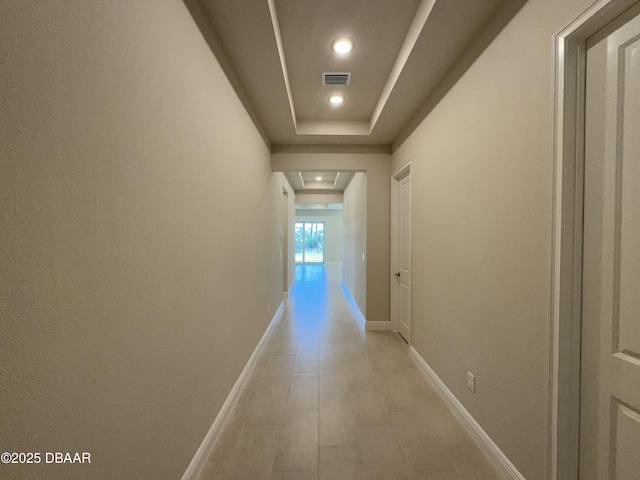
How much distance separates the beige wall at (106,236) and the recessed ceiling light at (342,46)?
3.29 feet

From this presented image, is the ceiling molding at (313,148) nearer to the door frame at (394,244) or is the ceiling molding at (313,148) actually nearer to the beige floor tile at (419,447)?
the door frame at (394,244)

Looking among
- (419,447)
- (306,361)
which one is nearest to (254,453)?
(419,447)

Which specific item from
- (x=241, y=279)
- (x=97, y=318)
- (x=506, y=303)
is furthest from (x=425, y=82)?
(x=97, y=318)

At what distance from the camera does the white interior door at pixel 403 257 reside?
342cm

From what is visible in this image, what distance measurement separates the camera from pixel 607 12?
1009 millimetres

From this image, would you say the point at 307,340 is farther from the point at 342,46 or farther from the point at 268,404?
the point at 342,46

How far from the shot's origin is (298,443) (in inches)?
68.0

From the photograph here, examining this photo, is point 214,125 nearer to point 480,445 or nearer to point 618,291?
point 618,291

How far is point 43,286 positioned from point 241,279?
5.66 ft

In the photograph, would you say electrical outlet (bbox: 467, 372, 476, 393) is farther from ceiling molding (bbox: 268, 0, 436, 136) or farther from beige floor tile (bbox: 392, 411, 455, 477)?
ceiling molding (bbox: 268, 0, 436, 136)

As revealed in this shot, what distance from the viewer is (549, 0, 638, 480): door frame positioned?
3.75 ft

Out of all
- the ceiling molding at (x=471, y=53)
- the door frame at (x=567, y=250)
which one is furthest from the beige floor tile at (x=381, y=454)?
the ceiling molding at (x=471, y=53)

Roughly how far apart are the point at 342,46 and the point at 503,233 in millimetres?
1837

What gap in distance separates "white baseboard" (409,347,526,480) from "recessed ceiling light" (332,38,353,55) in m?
2.86
